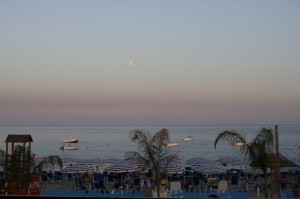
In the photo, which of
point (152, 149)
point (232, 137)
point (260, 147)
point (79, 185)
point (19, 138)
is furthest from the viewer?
point (79, 185)

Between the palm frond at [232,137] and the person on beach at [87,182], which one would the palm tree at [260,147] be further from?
the person on beach at [87,182]

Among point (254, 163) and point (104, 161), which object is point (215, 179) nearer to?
point (254, 163)

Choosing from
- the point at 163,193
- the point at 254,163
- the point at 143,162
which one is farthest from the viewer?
the point at 163,193

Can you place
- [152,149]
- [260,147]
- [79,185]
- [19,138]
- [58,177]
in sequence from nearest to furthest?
[260,147] → [152,149] → [19,138] → [79,185] → [58,177]

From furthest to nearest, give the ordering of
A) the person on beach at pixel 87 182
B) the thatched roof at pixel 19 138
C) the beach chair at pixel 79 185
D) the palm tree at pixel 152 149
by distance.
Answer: the person on beach at pixel 87 182
the beach chair at pixel 79 185
the thatched roof at pixel 19 138
the palm tree at pixel 152 149

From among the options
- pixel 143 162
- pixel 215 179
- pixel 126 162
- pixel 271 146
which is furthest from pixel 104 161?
pixel 271 146

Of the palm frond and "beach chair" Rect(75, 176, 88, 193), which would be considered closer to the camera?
the palm frond

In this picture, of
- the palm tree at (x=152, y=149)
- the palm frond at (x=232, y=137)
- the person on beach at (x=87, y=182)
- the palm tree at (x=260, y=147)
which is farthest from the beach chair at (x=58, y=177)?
the palm frond at (x=232, y=137)

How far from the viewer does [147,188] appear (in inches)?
770

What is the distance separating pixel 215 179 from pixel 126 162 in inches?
198

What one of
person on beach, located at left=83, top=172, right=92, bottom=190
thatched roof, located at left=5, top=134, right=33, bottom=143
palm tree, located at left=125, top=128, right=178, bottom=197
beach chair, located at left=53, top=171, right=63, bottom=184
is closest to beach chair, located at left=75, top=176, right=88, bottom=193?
person on beach, located at left=83, top=172, right=92, bottom=190

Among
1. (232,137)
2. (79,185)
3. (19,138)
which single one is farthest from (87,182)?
(232,137)

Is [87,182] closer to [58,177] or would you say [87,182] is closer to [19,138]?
[58,177]

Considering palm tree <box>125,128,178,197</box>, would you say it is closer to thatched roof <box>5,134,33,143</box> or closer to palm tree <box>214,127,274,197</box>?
palm tree <box>214,127,274,197</box>
